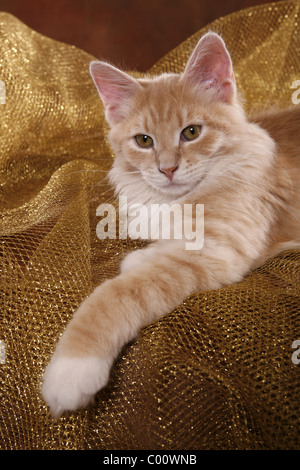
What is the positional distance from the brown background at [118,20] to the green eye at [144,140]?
0.88m

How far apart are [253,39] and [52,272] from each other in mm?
1431

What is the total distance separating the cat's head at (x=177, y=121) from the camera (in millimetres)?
1122

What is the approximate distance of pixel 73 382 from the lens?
0.75 metres

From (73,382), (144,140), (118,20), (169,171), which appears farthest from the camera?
(118,20)

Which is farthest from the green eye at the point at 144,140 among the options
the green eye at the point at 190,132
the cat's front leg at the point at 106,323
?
the cat's front leg at the point at 106,323

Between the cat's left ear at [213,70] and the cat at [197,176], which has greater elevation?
the cat's left ear at [213,70]

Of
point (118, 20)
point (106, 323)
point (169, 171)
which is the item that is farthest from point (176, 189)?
point (118, 20)

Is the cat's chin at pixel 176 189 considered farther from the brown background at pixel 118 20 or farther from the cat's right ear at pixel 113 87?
the brown background at pixel 118 20

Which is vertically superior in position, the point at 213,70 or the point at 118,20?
the point at 118,20

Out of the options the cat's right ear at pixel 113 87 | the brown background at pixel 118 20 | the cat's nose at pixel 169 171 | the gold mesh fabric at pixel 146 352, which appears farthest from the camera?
the brown background at pixel 118 20

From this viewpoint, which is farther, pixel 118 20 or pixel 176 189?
pixel 118 20

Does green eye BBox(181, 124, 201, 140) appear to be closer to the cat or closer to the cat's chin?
the cat

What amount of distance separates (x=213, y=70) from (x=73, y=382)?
2.96 ft

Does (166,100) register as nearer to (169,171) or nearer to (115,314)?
(169,171)
